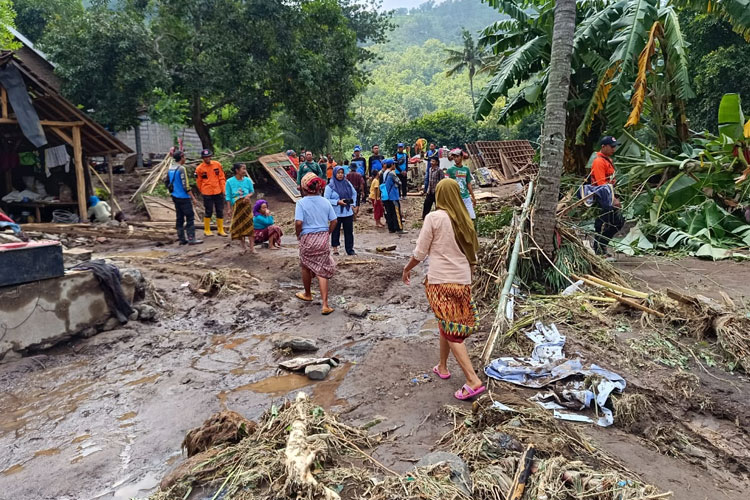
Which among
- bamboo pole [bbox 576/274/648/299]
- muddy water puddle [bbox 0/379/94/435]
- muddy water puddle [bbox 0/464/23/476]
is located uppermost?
bamboo pole [bbox 576/274/648/299]

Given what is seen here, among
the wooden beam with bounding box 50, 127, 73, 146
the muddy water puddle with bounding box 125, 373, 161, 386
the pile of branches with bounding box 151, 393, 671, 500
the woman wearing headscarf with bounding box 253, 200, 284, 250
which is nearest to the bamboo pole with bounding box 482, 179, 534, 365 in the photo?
the pile of branches with bounding box 151, 393, 671, 500

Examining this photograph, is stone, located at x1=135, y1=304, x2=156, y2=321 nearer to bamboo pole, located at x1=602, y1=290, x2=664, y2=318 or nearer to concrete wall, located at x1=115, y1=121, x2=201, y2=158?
bamboo pole, located at x1=602, y1=290, x2=664, y2=318

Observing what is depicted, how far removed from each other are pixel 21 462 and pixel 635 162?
1003cm

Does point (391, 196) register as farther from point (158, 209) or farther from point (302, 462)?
point (302, 462)

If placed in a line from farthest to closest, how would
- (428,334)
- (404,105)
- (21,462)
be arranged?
(404,105)
(428,334)
(21,462)

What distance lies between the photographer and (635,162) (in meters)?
9.42

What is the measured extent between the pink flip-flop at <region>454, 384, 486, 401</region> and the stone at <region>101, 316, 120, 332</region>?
4023mm

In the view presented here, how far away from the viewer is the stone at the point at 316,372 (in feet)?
14.3

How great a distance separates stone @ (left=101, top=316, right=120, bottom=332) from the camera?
5.55m

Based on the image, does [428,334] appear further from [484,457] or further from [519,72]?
[519,72]

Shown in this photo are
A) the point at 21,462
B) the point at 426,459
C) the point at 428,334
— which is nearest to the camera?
the point at 426,459

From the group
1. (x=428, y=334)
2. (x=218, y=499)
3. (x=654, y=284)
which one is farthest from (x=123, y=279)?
(x=654, y=284)

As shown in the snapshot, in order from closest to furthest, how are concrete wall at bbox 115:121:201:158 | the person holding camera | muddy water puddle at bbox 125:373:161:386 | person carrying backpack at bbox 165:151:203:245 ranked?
muddy water puddle at bbox 125:373:161:386 < the person holding camera < person carrying backpack at bbox 165:151:203:245 < concrete wall at bbox 115:121:201:158

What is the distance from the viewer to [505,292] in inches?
202
